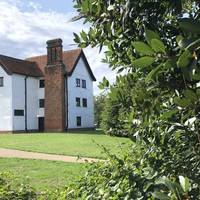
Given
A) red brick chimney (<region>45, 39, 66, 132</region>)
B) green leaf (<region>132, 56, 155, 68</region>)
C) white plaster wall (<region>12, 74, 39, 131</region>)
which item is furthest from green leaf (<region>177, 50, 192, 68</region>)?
red brick chimney (<region>45, 39, 66, 132</region>)

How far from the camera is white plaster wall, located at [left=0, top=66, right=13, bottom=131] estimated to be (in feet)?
156

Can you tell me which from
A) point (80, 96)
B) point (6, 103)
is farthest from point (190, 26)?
point (80, 96)

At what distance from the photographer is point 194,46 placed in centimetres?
163

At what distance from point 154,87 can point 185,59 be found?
0.52m

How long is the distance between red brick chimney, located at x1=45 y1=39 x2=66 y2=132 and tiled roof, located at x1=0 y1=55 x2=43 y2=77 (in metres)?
2.19

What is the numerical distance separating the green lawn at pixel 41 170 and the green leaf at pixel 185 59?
950 centimetres

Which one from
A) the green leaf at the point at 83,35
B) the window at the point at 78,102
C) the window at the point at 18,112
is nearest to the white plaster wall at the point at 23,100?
the window at the point at 18,112

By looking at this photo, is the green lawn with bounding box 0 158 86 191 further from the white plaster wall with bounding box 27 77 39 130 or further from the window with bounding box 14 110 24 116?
the white plaster wall with bounding box 27 77 39 130

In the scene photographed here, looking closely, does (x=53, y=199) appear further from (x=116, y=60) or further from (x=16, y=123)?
(x=16, y=123)

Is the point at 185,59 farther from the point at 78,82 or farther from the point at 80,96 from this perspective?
the point at 80,96

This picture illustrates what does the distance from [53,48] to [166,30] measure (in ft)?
153

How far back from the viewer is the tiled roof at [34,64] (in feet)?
158

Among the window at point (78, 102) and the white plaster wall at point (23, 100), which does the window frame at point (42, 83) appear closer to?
the white plaster wall at point (23, 100)

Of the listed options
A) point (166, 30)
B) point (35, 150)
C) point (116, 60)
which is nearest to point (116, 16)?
point (166, 30)
